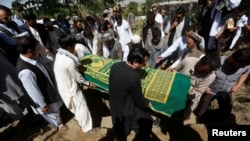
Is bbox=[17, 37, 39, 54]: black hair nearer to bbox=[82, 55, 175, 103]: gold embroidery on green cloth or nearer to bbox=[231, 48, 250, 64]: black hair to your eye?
bbox=[82, 55, 175, 103]: gold embroidery on green cloth

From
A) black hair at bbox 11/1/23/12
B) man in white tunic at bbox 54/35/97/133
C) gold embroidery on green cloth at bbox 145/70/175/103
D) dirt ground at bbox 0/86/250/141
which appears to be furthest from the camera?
black hair at bbox 11/1/23/12

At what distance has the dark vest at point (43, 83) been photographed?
288 cm

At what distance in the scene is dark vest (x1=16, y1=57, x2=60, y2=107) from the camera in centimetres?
288

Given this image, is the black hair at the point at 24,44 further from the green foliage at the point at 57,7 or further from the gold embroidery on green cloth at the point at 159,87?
the green foliage at the point at 57,7

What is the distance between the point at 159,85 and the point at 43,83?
1790 mm

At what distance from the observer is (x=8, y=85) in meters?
3.42

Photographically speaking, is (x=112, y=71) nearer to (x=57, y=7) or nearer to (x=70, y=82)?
(x=70, y=82)

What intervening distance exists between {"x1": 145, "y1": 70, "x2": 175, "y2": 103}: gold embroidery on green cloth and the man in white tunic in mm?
1057

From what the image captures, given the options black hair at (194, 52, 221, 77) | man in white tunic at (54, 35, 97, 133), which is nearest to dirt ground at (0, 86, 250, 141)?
man in white tunic at (54, 35, 97, 133)

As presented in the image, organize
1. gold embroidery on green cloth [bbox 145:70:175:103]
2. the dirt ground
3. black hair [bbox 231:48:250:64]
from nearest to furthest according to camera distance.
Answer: black hair [bbox 231:48:250:64] < gold embroidery on green cloth [bbox 145:70:175:103] < the dirt ground

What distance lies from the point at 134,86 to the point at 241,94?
3244mm

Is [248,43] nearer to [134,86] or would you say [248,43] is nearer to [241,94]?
[241,94]

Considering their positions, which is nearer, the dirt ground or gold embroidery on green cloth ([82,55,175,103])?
gold embroidery on green cloth ([82,55,175,103])

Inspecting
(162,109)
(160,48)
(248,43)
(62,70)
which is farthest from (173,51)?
(248,43)
